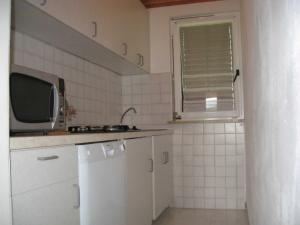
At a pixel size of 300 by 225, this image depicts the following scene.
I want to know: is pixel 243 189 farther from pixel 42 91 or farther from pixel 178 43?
pixel 42 91

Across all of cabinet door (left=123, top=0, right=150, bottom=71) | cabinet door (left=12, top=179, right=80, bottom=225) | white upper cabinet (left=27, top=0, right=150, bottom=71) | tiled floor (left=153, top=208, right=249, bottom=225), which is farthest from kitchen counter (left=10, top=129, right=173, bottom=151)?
tiled floor (left=153, top=208, right=249, bottom=225)

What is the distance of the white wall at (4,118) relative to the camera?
1.03 metres

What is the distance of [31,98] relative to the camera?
1.53 m

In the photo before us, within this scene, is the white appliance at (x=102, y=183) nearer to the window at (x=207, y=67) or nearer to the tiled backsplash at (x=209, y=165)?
the tiled backsplash at (x=209, y=165)

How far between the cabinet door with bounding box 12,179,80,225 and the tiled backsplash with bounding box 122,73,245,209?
2314 millimetres

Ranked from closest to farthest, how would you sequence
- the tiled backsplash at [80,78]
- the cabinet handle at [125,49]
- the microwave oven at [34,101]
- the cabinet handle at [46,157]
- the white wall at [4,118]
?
1. the white wall at [4,118]
2. the cabinet handle at [46,157]
3. the microwave oven at [34,101]
4. the tiled backsplash at [80,78]
5. the cabinet handle at [125,49]

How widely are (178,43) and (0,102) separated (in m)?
2.92

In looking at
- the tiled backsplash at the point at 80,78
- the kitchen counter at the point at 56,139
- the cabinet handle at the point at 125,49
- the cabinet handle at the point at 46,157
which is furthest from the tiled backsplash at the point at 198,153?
the cabinet handle at the point at 46,157

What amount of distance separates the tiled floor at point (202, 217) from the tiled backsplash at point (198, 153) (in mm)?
147

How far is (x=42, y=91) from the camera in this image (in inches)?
63.8

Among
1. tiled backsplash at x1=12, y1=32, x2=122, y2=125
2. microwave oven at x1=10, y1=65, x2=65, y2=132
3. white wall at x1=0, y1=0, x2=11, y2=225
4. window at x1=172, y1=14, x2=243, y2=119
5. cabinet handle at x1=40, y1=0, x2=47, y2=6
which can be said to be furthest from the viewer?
window at x1=172, y1=14, x2=243, y2=119

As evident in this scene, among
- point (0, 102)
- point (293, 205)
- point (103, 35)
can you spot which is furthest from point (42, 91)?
point (293, 205)

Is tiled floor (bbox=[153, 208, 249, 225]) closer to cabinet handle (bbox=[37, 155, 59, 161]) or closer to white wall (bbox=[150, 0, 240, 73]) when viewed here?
white wall (bbox=[150, 0, 240, 73])

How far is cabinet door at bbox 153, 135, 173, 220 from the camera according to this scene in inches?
117
